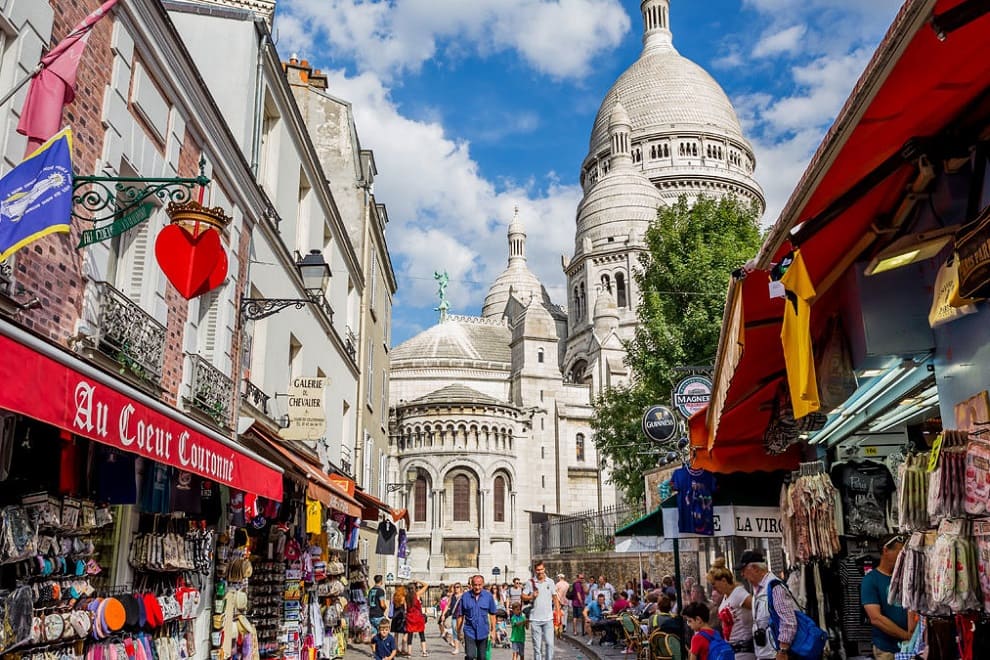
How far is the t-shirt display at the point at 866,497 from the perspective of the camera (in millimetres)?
6352

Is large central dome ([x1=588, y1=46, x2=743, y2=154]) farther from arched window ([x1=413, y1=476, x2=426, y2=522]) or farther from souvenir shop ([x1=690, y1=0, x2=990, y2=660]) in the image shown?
souvenir shop ([x1=690, y1=0, x2=990, y2=660])

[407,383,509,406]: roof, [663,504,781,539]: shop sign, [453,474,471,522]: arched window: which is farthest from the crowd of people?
[407,383,509,406]: roof

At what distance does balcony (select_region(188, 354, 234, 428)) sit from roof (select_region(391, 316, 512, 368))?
49691 millimetres

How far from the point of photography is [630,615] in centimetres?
1480

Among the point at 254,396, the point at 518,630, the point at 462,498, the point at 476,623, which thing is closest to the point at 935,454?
the point at 476,623

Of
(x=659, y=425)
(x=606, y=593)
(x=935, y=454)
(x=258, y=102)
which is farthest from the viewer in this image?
(x=606, y=593)

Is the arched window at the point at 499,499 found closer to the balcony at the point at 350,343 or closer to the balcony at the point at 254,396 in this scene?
the balcony at the point at 350,343

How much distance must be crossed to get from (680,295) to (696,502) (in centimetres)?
1532

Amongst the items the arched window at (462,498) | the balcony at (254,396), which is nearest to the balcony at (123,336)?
the balcony at (254,396)

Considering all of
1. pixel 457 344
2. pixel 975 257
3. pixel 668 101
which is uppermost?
pixel 668 101

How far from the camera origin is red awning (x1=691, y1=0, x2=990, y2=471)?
2830 mm

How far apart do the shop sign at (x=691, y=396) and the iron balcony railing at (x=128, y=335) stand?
8198 millimetres

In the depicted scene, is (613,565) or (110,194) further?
(613,565)

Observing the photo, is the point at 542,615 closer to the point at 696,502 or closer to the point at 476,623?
the point at 476,623
